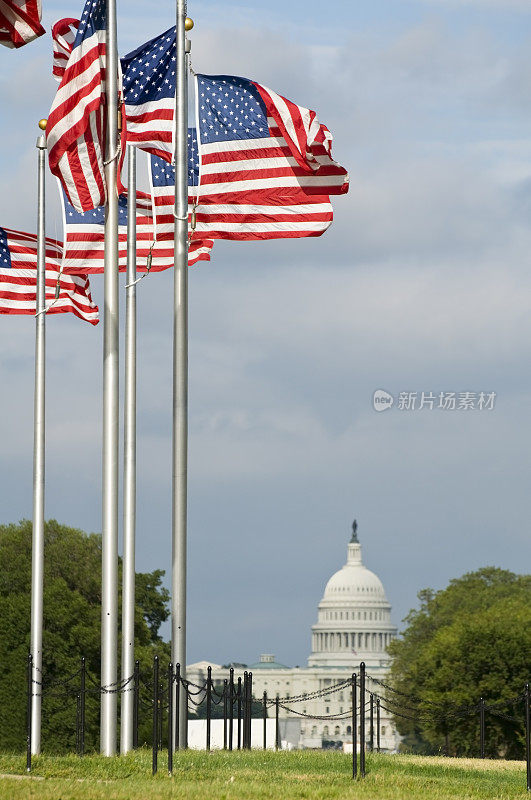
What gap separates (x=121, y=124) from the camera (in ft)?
77.7

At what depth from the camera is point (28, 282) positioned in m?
29.3

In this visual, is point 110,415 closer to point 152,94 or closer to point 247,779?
point 152,94

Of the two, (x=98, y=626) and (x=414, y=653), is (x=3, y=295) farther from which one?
(x=414, y=653)

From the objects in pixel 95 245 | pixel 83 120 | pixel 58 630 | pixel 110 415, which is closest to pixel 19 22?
pixel 83 120

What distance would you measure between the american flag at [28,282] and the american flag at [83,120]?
6.03 metres

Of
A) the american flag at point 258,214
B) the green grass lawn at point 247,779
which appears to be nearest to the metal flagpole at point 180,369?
the american flag at point 258,214

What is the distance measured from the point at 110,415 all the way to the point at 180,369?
1843 millimetres

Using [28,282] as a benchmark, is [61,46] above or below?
above

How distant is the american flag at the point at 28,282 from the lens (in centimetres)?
2930

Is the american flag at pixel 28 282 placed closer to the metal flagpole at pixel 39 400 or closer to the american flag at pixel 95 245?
the metal flagpole at pixel 39 400

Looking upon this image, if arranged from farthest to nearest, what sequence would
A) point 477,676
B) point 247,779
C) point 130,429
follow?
1. point 477,676
2. point 130,429
3. point 247,779

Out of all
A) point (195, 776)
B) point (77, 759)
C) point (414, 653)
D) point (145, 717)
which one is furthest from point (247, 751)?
point (414, 653)

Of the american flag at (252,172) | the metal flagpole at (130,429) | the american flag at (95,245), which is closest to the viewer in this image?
the american flag at (252,172)

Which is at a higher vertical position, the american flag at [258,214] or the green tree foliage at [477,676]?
the american flag at [258,214]
